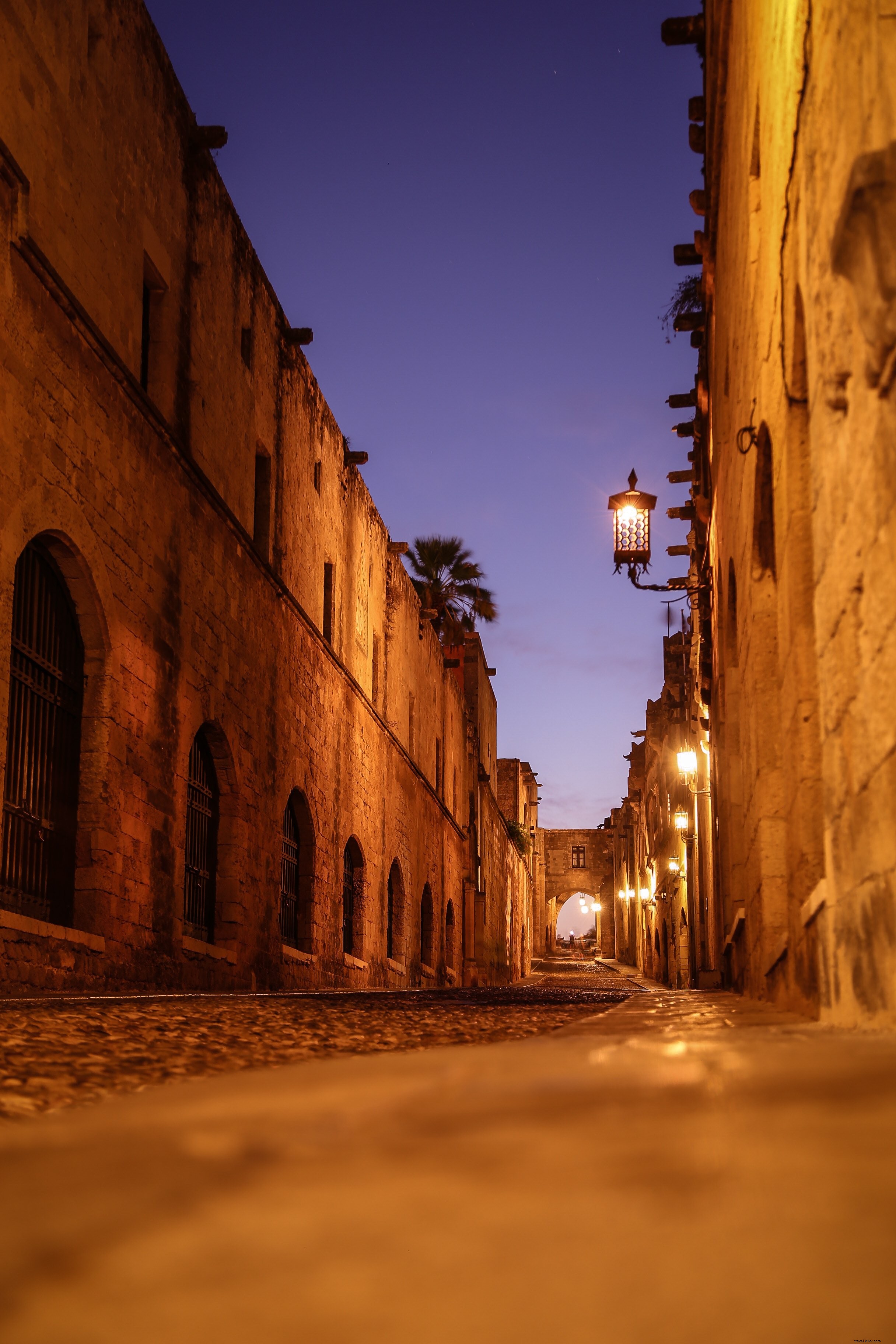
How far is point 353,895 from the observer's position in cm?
2122

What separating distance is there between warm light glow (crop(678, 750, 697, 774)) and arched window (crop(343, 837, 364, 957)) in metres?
5.56

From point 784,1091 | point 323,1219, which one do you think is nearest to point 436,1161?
point 323,1219

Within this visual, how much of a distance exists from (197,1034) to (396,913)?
21.4 m

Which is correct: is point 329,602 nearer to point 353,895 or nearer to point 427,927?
point 353,895

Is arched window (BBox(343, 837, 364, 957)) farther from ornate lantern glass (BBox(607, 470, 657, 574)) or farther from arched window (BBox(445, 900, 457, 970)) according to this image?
arched window (BBox(445, 900, 457, 970))

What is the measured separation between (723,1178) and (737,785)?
9.86 m

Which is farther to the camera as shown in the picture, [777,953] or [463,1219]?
[777,953]

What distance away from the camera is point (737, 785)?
10.7 meters

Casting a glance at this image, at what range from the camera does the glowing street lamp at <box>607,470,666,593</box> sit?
1495 centimetres

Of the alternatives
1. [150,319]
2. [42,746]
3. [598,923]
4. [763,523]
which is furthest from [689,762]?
[598,923]

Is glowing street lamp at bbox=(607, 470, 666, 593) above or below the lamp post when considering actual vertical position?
above

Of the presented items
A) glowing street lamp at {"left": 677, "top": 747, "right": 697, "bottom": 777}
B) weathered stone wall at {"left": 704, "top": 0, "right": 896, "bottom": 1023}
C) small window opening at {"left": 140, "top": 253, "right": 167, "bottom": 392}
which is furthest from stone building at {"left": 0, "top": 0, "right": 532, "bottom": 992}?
glowing street lamp at {"left": 677, "top": 747, "right": 697, "bottom": 777}

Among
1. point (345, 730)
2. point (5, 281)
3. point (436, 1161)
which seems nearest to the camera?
point (436, 1161)

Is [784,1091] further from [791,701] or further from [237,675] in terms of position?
[237,675]
